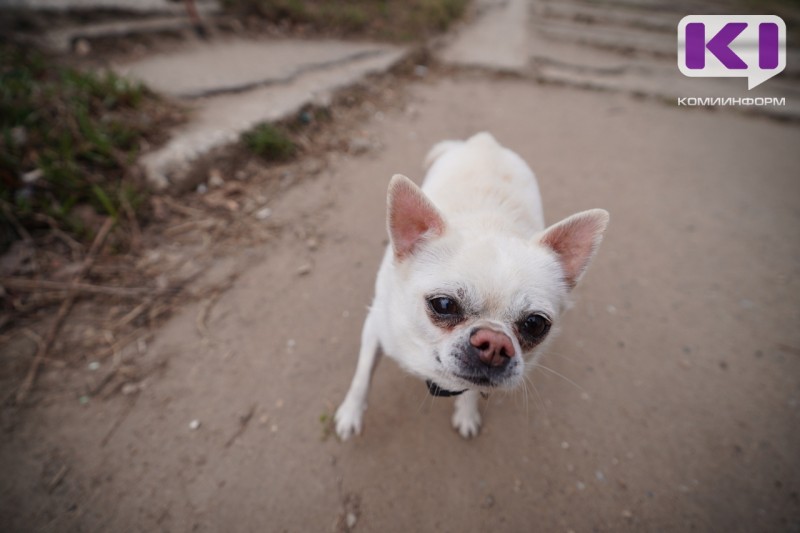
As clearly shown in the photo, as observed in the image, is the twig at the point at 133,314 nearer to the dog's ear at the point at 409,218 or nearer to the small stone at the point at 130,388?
the small stone at the point at 130,388

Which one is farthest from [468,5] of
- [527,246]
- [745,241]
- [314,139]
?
[527,246]

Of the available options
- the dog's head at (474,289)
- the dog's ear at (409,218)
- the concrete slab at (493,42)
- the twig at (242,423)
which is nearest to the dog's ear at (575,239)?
the dog's head at (474,289)

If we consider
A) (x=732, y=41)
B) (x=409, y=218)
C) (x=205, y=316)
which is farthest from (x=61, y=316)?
(x=732, y=41)

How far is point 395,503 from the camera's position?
1842mm

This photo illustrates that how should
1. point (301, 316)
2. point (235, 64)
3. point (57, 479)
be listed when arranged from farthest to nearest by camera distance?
point (235, 64), point (301, 316), point (57, 479)

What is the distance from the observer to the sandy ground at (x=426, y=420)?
6.01 ft

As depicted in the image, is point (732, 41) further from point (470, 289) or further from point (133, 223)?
point (133, 223)

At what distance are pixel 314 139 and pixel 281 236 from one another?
1.51 meters

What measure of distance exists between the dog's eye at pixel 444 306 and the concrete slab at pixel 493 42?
19.8 feet

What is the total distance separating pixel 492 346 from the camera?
4.40ft

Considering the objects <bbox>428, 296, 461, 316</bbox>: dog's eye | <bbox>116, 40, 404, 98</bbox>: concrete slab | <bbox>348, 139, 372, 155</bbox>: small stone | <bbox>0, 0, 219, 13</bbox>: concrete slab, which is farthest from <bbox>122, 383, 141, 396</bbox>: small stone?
<bbox>0, 0, 219, 13</bbox>: concrete slab

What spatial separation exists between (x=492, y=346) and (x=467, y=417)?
0.98 meters

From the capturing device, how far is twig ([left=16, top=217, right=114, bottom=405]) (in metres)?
2.07

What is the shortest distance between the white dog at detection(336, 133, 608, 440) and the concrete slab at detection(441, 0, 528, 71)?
5.59 meters
